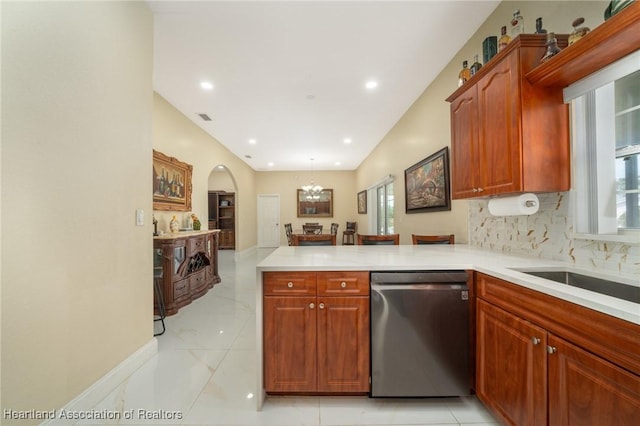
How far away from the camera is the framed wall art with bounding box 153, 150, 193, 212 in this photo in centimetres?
338

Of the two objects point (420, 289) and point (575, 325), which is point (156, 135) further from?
point (575, 325)

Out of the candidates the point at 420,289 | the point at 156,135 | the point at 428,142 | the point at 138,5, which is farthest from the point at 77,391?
the point at 428,142

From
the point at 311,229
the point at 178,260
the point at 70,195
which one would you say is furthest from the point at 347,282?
the point at 311,229

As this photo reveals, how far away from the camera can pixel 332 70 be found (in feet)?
9.61

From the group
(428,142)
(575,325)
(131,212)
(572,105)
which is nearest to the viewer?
(575,325)

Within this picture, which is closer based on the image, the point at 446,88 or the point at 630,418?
the point at 630,418

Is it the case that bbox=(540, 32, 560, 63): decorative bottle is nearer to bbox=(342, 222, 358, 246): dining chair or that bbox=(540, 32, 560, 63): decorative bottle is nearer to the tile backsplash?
the tile backsplash

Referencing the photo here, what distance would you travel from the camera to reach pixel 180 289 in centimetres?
328

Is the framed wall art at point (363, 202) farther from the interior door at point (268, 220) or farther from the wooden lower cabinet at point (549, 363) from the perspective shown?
the wooden lower cabinet at point (549, 363)

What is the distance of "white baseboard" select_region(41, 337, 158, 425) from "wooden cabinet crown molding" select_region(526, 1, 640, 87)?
3.21m

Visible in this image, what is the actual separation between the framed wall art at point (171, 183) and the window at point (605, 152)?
4193mm

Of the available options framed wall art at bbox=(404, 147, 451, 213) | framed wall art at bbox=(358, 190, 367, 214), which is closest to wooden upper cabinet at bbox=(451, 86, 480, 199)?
framed wall art at bbox=(404, 147, 451, 213)

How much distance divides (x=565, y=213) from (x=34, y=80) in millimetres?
3084

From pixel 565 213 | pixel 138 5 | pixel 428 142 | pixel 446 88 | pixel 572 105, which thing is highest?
pixel 138 5
